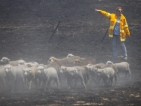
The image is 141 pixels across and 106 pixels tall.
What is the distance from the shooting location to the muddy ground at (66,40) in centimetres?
1627

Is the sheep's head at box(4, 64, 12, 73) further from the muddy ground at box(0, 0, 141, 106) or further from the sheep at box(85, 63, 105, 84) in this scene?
the sheep at box(85, 63, 105, 84)

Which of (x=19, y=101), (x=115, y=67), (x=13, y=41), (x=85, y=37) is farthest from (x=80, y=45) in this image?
(x=19, y=101)

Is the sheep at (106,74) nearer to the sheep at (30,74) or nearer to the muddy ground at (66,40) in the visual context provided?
the muddy ground at (66,40)

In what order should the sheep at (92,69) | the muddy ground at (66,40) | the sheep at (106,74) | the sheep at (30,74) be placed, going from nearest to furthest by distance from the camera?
the muddy ground at (66,40) < the sheep at (30,74) < the sheep at (106,74) < the sheep at (92,69)

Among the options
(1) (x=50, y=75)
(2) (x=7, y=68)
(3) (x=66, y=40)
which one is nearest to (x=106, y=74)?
(1) (x=50, y=75)

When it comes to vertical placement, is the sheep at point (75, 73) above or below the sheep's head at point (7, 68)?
below

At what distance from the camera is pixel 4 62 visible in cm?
1950

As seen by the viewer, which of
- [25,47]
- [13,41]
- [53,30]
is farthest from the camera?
[53,30]

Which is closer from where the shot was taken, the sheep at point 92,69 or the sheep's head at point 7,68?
the sheep's head at point 7,68

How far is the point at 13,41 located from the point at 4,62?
357 inches

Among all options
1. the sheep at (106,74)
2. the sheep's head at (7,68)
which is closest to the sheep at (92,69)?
the sheep at (106,74)

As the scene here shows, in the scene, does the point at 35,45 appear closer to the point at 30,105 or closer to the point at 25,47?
the point at 25,47

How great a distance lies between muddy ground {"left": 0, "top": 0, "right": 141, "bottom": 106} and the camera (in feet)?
53.4

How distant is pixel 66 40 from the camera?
28.9 metres
